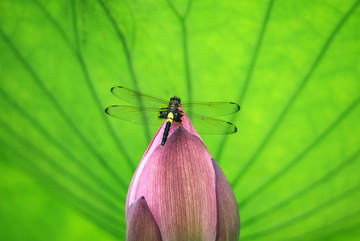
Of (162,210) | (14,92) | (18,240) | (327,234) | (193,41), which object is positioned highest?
(193,41)

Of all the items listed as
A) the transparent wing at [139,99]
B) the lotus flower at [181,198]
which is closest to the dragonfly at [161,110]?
the transparent wing at [139,99]

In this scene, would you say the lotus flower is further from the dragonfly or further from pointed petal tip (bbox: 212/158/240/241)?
the dragonfly

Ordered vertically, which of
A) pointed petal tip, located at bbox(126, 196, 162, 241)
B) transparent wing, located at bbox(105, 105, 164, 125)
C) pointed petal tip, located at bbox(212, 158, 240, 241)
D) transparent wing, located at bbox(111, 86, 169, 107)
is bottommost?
pointed petal tip, located at bbox(126, 196, 162, 241)

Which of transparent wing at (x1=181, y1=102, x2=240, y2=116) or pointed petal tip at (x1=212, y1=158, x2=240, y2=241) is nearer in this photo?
pointed petal tip at (x1=212, y1=158, x2=240, y2=241)

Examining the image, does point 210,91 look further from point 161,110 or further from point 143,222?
point 143,222

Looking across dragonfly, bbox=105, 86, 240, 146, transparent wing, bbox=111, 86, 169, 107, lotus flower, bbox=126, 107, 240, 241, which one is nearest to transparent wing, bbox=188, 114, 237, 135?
dragonfly, bbox=105, 86, 240, 146

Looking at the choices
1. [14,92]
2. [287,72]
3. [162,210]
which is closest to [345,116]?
[287,72]

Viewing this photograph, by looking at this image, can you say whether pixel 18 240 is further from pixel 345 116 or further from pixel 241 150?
pixel 345 116
